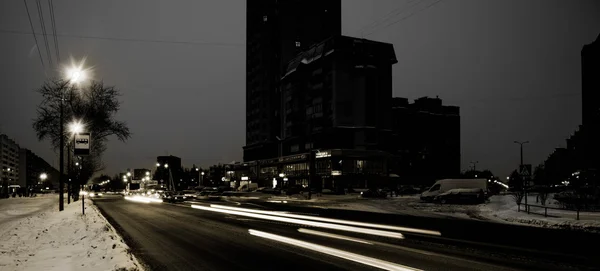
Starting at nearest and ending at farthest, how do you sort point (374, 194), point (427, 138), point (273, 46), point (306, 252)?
point (306, 252)
point (374, 194)
point (273, 46)
point (427, 138)

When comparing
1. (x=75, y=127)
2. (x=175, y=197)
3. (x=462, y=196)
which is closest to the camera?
(x=75, y=127)

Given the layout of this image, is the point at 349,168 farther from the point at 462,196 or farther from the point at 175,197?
the point at 462,196

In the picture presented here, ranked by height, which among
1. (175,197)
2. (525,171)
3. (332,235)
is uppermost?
(525,171)

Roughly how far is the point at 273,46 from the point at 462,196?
108 m

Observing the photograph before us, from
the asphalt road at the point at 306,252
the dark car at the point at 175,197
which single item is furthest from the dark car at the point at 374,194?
the asphalt road at the point at 306,252

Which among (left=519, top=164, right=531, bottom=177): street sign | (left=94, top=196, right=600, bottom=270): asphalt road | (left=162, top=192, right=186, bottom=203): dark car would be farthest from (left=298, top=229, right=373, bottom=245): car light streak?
(left=162, top=192, right=186, bottom=203): dark car

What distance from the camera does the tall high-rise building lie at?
140 metres

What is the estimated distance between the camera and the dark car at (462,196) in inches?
1788

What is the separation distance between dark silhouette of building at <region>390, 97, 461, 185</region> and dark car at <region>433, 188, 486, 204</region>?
11024 centimetres

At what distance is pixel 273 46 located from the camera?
146750 mm

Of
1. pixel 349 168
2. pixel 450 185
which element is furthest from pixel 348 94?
pixel 450 185

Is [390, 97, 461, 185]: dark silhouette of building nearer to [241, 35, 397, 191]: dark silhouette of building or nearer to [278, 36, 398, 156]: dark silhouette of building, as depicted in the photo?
[241, 35, 397, 191]: dark silhouette of building

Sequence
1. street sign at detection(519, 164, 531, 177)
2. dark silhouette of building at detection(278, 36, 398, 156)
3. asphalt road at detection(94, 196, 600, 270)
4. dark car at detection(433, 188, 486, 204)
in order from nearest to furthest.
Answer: asphalt road at detection(94, 196, 600, 270), street sign at detection(519, 164, 531, 177), dark car at detection(433, 188, 486, 204), dark silhouette of building at detection(278, 36, 398, 156)

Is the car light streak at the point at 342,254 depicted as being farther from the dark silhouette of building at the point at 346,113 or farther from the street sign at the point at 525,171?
the dark silhouette of building at the point at 346,113
